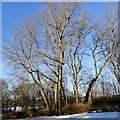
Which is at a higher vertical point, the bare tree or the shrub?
the bare tree

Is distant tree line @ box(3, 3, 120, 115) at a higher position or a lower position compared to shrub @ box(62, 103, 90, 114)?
higher

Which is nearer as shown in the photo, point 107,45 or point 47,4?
point 47,4

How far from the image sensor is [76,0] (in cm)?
1298

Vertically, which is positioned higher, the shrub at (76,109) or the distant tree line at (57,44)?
the distant tree line at (57,44)

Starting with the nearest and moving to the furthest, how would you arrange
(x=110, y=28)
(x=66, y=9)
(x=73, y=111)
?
(x=73, y=111), (x=66, y=9), (x=110, y=28)

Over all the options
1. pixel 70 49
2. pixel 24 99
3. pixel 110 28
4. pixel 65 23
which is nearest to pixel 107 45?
pixel 110 28

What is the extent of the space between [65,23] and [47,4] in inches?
61.1

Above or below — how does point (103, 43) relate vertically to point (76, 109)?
above

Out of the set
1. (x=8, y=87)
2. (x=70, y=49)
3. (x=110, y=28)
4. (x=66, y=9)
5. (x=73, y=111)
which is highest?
(x=66, y=9)

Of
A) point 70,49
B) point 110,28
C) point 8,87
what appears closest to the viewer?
point 110,28

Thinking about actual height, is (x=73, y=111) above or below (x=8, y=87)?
below

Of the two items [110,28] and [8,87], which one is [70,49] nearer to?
[110,28]

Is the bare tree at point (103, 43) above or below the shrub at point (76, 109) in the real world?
above

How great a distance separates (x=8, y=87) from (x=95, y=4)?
1165cm
